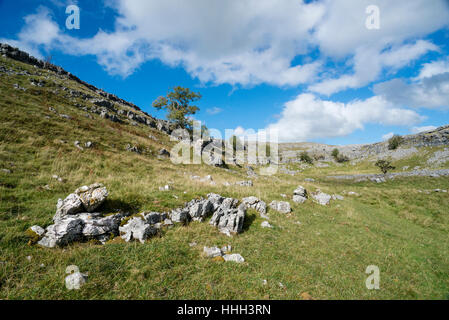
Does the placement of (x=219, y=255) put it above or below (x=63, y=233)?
below

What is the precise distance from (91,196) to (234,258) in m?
8.01

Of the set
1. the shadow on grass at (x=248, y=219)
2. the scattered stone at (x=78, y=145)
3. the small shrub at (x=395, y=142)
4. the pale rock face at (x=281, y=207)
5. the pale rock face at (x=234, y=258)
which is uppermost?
the small shrub at (x=395, y=142)

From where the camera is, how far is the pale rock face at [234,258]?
7.85 metres

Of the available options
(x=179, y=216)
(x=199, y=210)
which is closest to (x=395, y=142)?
(x=199, y=210)

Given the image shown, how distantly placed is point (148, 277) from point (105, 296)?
1309 mm

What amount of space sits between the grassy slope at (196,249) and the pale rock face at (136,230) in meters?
0.45

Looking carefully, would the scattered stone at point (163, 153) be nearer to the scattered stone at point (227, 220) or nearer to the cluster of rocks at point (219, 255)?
the scattered stone at point (227, 220)

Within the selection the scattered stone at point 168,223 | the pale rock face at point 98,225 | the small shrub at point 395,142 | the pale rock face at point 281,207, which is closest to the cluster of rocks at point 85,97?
the pale rock face at point 98,225

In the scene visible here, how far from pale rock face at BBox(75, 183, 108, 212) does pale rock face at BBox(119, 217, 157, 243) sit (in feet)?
6.66

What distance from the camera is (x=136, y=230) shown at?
8.16 metres

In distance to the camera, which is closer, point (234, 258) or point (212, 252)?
point (234, 258)

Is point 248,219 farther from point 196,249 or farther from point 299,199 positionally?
point 299,199
